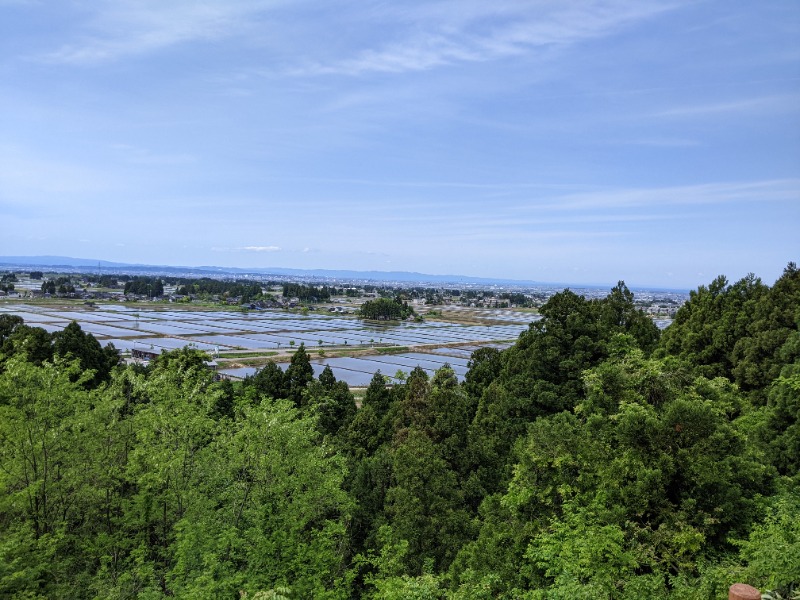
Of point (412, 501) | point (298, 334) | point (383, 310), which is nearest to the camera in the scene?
point (412, 501)

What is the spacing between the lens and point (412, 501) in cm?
1309

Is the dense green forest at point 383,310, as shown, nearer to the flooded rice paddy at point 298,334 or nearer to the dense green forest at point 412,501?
the flooded rice paddy at point 298,334

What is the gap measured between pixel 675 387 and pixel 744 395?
1085cm

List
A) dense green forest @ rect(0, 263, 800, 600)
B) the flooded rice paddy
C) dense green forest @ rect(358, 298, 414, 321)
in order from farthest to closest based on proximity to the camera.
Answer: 1. dense green forest @ rect(358, 298, 414, 321)
2. the flooded rice paddy
3. dense green forest @ rect(0, 263, 800, 600)

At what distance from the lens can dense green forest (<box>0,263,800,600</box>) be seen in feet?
30.2

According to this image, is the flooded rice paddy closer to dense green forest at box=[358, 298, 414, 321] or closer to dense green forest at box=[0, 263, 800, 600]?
dense green forest at box=[358, 298, 414, 321]

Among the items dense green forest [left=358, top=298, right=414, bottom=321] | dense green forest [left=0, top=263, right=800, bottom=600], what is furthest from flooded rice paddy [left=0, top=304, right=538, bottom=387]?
dense green forest [left=0, top=263, right=800, bottom=600]

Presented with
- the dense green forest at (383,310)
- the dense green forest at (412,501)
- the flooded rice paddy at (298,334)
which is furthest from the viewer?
the dense green forest at (383,310)

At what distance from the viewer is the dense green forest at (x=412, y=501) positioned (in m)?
9.20

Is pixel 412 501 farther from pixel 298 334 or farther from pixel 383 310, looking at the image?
pixel 383 310

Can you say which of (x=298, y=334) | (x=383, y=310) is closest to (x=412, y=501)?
(x=298, y=334)

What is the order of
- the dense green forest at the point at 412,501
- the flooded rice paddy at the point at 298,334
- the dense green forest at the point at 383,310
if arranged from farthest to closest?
1. the dense green forest at the point at 383,310
2. the flooded rice paddy at the point at 298,334
3. the dense green forest at the point at 412,501

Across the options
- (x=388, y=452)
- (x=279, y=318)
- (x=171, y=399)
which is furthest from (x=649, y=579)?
(x=279, y=318)

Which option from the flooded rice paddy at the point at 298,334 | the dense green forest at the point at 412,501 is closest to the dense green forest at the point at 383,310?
the flooded rice paddy at the point at 298,334
